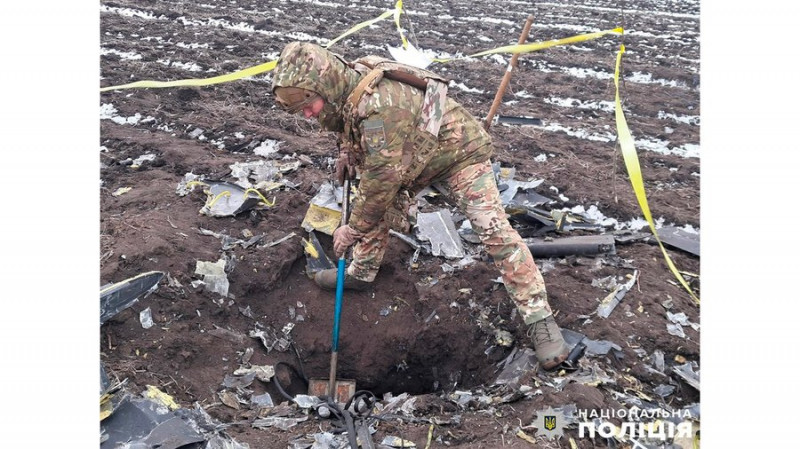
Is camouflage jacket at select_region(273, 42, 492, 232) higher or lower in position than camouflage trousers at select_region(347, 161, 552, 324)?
higher

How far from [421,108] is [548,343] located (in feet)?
4.90

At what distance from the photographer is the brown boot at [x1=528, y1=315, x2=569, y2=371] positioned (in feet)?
11.3

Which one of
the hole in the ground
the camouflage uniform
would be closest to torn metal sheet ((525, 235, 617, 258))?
the hole in the ground

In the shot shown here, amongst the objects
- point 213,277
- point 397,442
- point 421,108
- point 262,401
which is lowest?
point 262,401

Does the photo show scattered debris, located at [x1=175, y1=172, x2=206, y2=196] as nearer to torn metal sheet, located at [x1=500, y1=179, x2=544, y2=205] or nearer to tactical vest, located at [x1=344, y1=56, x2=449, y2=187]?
tactical vest, located at [x1=344, y1=56, x2=449, y2=187]

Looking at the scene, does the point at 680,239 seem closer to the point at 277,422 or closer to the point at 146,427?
the point at 277,422

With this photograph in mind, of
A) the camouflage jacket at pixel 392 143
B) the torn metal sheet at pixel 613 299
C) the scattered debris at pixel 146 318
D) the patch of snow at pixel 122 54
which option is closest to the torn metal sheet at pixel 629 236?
the torn metal sheet at pixel 613 299

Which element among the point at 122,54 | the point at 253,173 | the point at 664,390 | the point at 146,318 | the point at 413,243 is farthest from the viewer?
the point at 122,54

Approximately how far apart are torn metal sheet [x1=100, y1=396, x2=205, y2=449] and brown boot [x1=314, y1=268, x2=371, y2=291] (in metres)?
1.51

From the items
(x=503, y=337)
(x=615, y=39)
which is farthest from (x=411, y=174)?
(x=615, y=39)

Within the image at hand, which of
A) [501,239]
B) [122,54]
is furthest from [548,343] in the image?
[122,54]

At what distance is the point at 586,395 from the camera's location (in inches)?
121

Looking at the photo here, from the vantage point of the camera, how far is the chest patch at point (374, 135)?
3160 millimetres

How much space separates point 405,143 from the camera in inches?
133
